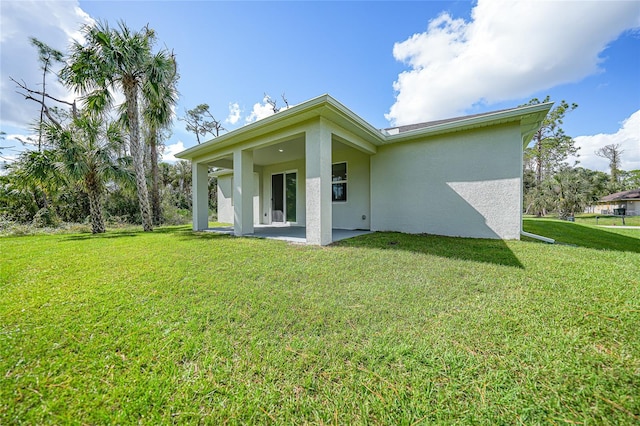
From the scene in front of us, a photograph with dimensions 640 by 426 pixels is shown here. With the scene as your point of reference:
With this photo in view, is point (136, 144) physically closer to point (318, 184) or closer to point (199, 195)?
point (199, 195)

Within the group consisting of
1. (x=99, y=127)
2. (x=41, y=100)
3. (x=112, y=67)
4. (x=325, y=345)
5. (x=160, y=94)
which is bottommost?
(x=325, y=345)

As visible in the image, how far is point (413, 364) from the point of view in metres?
1.68

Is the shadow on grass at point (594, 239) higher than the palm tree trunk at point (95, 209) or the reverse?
the reverse

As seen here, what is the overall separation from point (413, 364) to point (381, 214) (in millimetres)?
6167

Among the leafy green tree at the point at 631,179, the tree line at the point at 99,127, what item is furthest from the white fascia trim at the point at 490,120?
the leafy green tree at the point at 631,179

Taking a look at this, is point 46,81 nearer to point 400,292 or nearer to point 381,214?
point 381,214

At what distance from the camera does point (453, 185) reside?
6301 mm

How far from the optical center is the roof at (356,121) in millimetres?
4863

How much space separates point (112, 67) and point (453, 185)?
11.7 m

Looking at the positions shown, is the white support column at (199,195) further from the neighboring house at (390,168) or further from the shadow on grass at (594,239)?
the shadow on grass at (594,239)

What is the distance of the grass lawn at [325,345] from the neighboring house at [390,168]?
94.6 inches

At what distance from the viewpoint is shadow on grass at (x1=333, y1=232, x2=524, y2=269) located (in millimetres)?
4129

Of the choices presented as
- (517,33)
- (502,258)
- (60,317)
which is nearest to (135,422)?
(60,317)

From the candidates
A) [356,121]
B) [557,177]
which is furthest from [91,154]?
[557,177]
